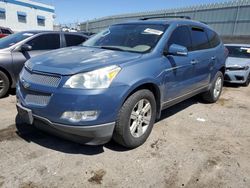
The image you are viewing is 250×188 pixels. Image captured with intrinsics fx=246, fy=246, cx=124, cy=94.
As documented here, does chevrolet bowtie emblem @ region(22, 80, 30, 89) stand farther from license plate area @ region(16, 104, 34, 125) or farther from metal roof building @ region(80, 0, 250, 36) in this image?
metal roof building @ region(80, 0, 250, 36)

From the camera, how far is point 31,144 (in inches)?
136

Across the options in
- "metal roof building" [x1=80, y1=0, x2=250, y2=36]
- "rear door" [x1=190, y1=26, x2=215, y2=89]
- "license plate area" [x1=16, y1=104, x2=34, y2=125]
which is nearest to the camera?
"license plate area" [x1=16, y1=104, x2=34, y2=125]

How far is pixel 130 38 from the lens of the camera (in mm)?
4121

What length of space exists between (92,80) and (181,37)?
2.19m

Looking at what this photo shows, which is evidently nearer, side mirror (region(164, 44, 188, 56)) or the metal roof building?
side mirror (region(164, 44, 188, 56))

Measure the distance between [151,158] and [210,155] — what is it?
868mm

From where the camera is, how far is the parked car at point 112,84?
112 inches

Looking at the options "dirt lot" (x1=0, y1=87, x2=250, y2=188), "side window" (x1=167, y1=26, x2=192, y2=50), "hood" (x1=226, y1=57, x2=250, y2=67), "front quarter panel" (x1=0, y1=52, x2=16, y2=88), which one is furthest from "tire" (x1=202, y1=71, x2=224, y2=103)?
"front quarter panel" (x1=0, y1=52, x2=16, y2=88)

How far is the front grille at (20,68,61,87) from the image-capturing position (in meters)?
2.91

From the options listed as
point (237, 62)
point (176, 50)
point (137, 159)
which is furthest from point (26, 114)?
point (237, 62)

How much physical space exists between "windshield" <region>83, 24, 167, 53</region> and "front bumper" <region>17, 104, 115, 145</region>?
1.37 metres

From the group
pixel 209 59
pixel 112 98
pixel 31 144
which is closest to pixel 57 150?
pixel 31 144

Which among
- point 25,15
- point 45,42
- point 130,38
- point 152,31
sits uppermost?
point 25,15

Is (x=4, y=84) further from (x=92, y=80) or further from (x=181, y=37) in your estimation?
(x=181, y=37)
